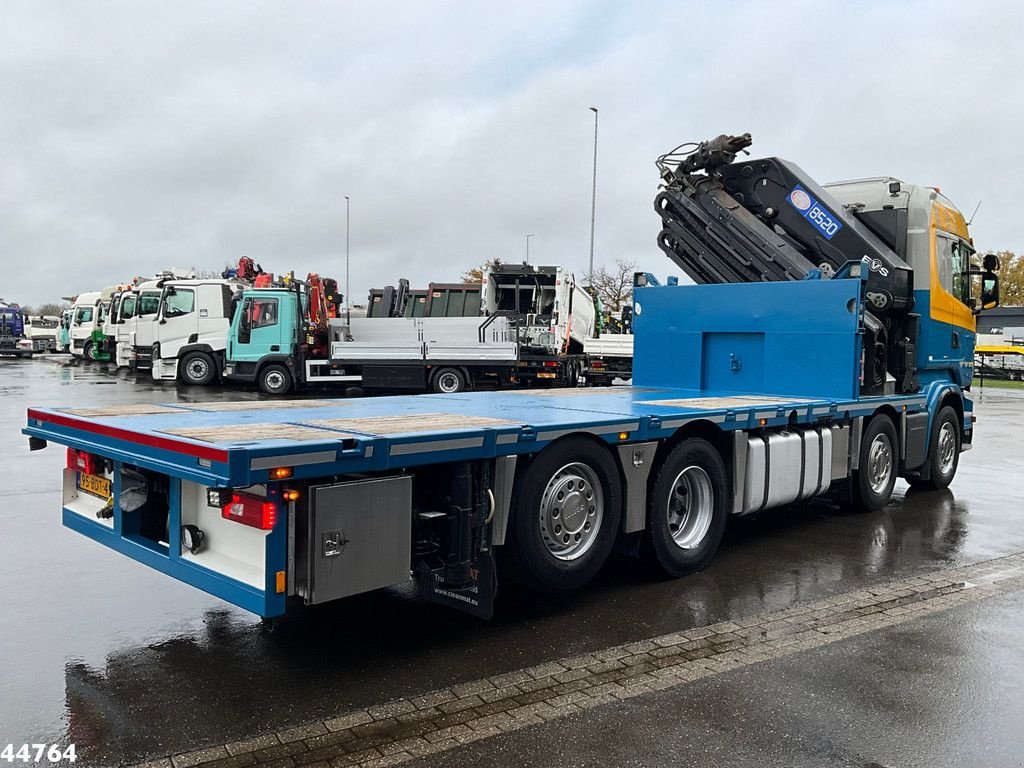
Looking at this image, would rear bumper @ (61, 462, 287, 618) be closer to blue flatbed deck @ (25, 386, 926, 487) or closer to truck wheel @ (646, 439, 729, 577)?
blue flatbed deck @ (25, 386, 926, 487)

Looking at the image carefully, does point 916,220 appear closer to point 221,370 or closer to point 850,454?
point 850,454

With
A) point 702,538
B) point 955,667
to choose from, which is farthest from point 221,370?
point 955,667

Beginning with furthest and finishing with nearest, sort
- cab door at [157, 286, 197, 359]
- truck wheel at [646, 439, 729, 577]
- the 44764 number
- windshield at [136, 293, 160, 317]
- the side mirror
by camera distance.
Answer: windshield at [136, 293, 160, 317] → cab door at [157, 286, 197, 359] → the side mirror → truck wheel at [646, 439, 729, 577] → the 44764 number

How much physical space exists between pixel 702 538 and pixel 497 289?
18.6 meters

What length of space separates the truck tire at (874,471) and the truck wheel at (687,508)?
254 centimetres

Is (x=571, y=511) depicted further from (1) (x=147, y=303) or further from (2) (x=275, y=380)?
(1) (x=147, y=303)

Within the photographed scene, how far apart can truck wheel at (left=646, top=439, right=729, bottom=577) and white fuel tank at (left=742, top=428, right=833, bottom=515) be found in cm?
40

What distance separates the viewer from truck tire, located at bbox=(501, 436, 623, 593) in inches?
209

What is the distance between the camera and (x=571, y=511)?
5.66 m

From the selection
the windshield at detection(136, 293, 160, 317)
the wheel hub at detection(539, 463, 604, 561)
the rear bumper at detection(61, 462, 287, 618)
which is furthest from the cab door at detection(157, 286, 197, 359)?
the wheel hub at detection(539, 463, 604, 561)

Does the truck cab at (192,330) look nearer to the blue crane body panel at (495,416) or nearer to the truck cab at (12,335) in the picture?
the blue crane body panel at (495,416)

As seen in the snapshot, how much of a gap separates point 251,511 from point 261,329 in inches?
818

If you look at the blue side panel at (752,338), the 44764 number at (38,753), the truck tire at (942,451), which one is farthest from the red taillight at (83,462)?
the truck tire at (942,451)

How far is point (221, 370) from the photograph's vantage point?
2572cm
